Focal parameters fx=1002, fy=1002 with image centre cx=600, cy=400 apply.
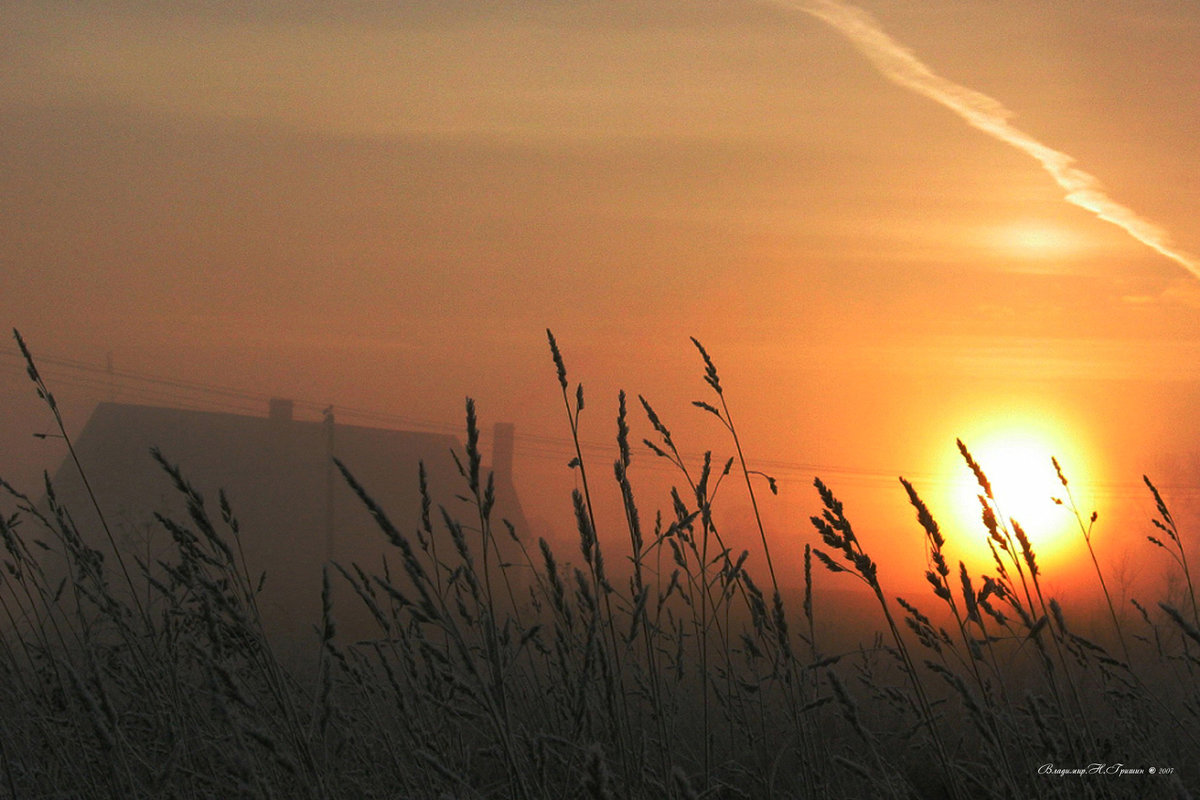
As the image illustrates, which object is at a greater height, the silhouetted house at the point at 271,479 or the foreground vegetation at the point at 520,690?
→ the silhouetted house at the point at 271,479

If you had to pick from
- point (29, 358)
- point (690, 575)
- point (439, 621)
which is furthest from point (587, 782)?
point (29, 358)

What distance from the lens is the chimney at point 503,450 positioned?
42688 mm

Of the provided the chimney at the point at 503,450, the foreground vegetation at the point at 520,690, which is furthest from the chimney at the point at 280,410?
the foreground vegetation at the point at 520,690

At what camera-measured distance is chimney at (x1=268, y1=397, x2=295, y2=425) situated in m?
38.5

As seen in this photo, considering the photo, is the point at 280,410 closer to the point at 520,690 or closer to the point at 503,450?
the point at 503,450

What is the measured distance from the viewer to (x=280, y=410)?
38844mm

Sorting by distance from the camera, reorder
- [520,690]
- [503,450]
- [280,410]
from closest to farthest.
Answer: [520,690]
[280,410]
[503,450]

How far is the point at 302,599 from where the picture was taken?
3353 centimetres

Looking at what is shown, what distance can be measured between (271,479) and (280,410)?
3.27 m

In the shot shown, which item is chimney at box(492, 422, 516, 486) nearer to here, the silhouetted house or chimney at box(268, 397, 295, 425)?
the silhouetted house

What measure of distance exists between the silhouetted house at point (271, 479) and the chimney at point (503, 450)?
2.46 metres

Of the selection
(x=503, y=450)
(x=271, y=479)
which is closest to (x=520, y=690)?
(x=271, y=479)

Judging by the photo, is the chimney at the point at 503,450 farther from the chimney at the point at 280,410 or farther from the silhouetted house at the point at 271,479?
the chimney at the point at 280,410

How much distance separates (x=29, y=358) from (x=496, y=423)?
42.2 meters
